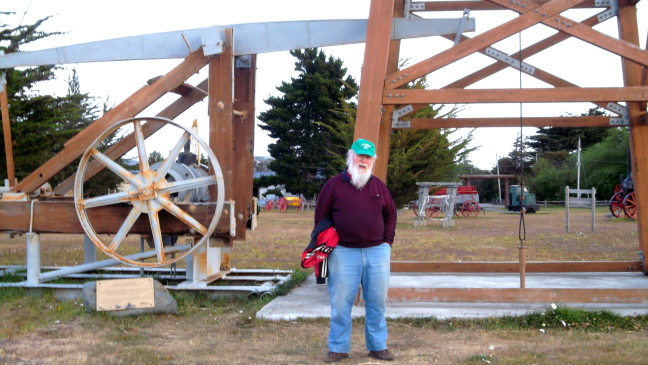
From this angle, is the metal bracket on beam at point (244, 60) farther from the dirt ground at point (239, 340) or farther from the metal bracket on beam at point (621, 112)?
the metal bracket on beam at point (621, 112)

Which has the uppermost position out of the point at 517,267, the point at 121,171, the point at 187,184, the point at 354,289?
the point at 121,171

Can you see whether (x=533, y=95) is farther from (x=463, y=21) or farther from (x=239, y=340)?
(x=239, y=340)

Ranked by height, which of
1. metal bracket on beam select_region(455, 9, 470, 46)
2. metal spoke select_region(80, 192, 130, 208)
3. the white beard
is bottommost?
metal spoke select_region(80, 192, 130, 208)

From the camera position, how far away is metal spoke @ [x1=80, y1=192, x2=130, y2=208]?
286 inches

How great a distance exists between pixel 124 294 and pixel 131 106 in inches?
90.5

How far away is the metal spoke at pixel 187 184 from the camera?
720cm

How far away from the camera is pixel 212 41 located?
7.71 metres

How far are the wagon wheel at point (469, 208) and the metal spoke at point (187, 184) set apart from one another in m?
28.6

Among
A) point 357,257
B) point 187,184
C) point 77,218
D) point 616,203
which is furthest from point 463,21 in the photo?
point 616,203

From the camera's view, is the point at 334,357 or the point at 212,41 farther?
the point at 212,41

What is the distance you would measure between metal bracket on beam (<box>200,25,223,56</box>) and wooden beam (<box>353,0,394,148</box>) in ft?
6.21

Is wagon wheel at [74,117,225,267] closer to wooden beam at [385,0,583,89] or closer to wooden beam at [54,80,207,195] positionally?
wooden beam at [54,80,207,195]

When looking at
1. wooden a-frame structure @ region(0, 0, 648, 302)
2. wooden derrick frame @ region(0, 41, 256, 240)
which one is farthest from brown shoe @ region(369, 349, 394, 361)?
wooden derrick frame @ region(0, 41, 256, 240)

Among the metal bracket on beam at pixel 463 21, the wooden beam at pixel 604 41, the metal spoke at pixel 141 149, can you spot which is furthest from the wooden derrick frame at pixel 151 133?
the wooden beam at pixel 604 41
